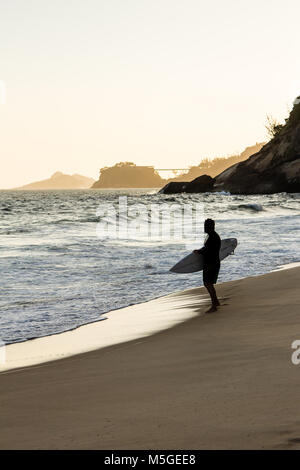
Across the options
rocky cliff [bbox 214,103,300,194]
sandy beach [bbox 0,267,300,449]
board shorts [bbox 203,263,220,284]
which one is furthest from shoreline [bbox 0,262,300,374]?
rocky cliff [bbox 214,103,300,194]

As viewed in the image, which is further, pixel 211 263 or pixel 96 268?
pixel 96 268

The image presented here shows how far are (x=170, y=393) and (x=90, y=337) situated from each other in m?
3.29

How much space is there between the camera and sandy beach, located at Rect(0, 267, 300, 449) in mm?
3541

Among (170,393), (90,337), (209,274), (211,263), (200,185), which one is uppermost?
(200,185)

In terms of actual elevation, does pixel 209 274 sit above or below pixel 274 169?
below

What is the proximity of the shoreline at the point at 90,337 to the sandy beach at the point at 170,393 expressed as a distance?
0.83 feet

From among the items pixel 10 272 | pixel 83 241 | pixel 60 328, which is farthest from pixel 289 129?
pixel 60 328

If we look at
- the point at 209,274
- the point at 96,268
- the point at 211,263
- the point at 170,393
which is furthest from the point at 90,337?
the point at 96,268

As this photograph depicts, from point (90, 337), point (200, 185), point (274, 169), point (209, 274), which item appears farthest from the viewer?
point (200, 185)

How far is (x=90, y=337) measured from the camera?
7.65 meters

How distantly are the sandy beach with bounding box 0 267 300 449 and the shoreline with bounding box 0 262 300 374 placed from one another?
0.83 feet

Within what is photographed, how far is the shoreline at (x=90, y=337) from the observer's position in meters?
6.62

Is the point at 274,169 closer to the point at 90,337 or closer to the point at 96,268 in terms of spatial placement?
the point at 96,268

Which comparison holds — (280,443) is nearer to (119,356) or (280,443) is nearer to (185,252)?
(119,356)
